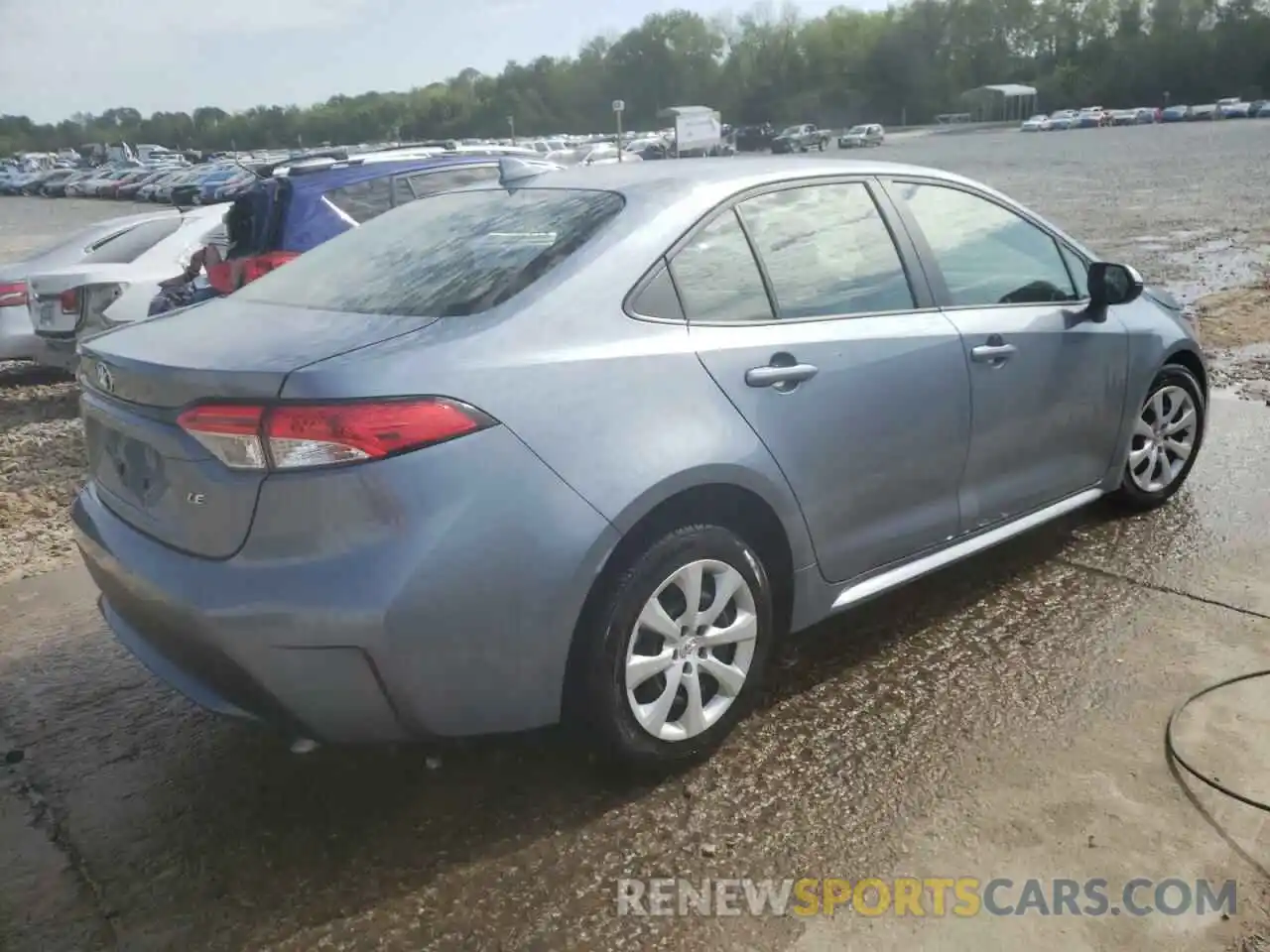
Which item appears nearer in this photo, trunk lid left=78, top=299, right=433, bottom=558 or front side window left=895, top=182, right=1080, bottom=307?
trunk lid left=78, top=299, right=433, bottom=558

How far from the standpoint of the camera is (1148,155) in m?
37.9

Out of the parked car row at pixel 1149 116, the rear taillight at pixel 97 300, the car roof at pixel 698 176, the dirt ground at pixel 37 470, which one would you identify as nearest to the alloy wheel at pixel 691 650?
the car roof at pixel 698 176

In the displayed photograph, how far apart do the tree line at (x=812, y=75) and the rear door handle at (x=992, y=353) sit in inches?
4027

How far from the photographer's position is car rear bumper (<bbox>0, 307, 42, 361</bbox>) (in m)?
8.88

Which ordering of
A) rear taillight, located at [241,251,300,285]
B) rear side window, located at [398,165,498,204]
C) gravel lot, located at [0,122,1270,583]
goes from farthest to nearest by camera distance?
rear side window, located at [398,165,498,204] → rear taillight, located at [241,251,300,285] → gravel lot, located at [0,122,1270,583]

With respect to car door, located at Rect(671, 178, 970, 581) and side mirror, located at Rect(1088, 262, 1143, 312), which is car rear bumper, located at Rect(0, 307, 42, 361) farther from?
side mirror, located at Rect(1088, 262, 1143, 312)

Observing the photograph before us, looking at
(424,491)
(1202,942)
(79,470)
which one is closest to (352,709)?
(424,491)

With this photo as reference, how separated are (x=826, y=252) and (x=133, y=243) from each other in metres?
7.25

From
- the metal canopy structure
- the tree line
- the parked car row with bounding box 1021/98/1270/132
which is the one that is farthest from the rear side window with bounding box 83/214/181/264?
the metal canopy structure

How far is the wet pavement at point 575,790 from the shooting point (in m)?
2.60

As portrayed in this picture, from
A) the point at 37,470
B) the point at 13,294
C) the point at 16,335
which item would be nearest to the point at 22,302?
the point at 13,294

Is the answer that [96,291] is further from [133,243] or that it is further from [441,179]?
[441,179]

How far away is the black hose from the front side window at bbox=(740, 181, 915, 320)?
→ 1460 millimetres

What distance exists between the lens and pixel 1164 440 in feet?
15.8
